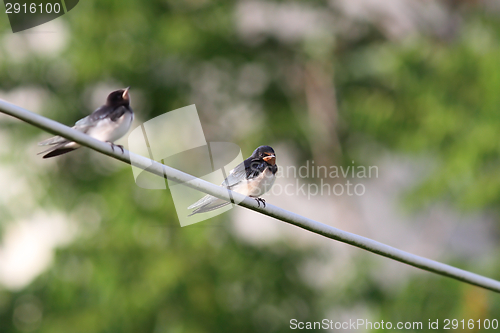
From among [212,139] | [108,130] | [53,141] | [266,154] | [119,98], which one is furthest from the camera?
[212,139]

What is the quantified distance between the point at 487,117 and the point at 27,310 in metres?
4.70

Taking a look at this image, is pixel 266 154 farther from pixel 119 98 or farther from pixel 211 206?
pixel 119 98

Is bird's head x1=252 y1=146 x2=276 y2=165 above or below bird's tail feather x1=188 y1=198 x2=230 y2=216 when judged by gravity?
below

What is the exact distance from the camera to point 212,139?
5605 mm

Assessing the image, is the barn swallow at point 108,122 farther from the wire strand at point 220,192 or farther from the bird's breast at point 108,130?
the wire strand at point 220,192

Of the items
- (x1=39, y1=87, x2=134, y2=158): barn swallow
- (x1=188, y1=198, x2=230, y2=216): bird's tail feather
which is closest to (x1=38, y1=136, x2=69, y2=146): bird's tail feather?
(x1=39, y1=87, x2=134, y2=158): barn swallow

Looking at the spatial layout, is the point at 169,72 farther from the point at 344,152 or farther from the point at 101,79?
the point at 344,152

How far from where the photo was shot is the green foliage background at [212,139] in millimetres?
4551

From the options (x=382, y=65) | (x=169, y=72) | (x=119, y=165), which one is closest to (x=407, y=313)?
(x=382, y=65)

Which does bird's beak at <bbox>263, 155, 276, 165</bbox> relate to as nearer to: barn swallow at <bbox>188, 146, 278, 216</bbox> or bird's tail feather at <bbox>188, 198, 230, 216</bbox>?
barn swallow at <bbox>188, 146, 278, 216</bbox>

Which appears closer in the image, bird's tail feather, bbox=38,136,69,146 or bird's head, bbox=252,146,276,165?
bird's tail feather, bbox=38,136,69,146

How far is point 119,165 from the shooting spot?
5.19 metres

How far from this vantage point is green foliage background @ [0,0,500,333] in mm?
4551

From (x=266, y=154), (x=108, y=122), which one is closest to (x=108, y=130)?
(x=108, y=122)
